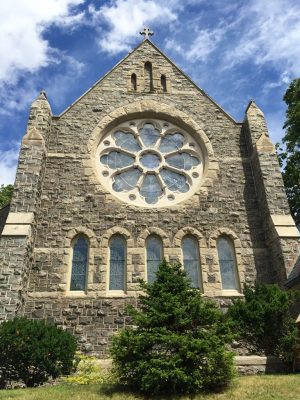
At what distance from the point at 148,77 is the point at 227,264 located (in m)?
8.47

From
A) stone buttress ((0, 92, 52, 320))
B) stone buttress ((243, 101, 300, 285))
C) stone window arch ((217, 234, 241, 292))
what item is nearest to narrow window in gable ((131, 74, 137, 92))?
stone buttress ((0, 92, 52, 320))

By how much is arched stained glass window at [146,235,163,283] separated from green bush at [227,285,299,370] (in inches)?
121

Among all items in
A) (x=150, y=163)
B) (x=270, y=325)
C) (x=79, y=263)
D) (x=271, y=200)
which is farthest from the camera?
(x=150, y=163)

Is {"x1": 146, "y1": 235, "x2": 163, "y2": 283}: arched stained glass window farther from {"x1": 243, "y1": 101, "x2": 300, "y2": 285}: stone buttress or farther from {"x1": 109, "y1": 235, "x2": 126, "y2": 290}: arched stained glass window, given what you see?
{"x1": 243, "y1": 101, "x2": 300, "y2": 285}: stone buttress

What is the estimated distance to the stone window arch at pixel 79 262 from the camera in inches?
441

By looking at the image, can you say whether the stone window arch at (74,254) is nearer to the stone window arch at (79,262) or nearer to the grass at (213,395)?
the stone window arch at (79,262)

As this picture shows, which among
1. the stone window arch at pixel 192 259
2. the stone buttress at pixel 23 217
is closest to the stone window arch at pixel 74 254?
the stone buttress at pixel 23 217

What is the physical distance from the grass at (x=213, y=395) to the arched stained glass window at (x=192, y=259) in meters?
4.11

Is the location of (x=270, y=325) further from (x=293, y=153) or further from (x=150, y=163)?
(x=293, y=153)

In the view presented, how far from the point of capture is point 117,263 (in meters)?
11.6

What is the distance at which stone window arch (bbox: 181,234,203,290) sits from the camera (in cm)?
1158

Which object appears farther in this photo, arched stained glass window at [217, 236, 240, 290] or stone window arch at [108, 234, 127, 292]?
arched stained glass window at [217, 236, 240, 290]

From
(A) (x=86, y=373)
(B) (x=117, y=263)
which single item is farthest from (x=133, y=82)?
(A) (x=86, y=373)

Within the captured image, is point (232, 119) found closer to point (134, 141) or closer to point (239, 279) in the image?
point (134, 141)
